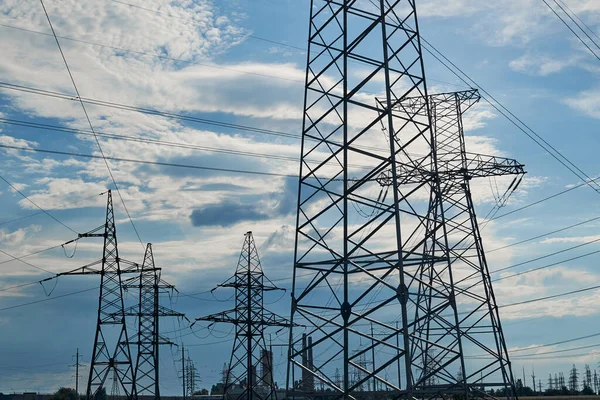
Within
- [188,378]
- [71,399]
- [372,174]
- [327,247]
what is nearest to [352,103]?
[372,174]

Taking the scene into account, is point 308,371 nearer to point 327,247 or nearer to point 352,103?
point 327,247

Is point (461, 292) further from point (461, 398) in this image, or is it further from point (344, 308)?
point (344, 308)

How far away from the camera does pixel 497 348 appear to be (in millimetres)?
34688

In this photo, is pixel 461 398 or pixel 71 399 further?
pixel 71 399

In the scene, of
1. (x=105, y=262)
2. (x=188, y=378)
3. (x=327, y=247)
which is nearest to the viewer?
(x=327, y=247)

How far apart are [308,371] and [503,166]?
69.3 ft

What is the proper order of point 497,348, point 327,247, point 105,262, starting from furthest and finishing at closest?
point 105,262 < point 497,348 < point 327,247

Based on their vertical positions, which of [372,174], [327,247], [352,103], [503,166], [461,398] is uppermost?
[503,166]

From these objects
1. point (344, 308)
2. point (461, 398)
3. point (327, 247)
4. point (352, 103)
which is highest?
point (352, 103)

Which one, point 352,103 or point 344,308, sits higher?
point 352,103

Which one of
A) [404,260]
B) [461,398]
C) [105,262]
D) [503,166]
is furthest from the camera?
[105,262]

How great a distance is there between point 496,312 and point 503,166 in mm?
7555

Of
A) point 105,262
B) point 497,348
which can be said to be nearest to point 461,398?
point 497,348

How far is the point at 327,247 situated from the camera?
21.0 metres
